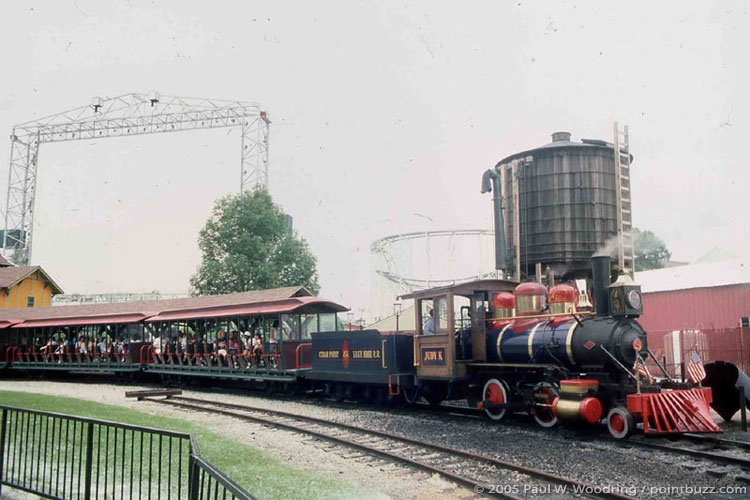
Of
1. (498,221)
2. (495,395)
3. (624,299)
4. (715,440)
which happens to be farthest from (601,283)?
(498,221)

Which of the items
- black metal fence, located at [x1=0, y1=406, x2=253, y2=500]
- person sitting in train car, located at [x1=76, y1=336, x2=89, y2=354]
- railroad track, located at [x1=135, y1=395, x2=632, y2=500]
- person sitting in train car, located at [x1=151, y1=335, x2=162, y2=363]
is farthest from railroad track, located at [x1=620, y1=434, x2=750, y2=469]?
person sitting in train car, located at [x1=76, y1=336, x2=89, y2=354]

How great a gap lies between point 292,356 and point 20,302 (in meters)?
33.8

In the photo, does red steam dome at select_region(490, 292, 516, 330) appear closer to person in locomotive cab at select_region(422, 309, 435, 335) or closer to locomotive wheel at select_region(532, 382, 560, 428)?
person in locomotive cab at select_region(422, 309, 435, 335)

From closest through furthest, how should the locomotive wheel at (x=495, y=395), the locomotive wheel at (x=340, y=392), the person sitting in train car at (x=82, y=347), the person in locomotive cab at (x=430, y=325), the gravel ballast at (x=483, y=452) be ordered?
the gravel ballast at (x=483, y=452), the locomotive wheel at (x=495, y=395), the person in locomotive cab at (x=430, y=325), the locomotive wheel at (x=340, y=392), the person sitting in train car at (x=82, y=347)

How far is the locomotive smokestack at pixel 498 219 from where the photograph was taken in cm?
2194

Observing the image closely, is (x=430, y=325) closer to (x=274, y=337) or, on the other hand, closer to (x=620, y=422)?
(x=620, y=422)

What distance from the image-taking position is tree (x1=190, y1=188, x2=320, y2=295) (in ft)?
140

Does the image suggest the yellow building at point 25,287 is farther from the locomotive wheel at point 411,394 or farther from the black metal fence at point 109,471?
the black metal fence at point 109,471

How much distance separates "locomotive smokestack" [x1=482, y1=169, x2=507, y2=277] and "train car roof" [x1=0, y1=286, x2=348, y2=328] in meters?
5.59

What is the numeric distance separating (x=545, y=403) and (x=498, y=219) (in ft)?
36.2

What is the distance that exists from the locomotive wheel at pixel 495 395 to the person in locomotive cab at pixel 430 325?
1843 mm

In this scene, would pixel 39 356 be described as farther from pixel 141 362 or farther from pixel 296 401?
pixel 296 401

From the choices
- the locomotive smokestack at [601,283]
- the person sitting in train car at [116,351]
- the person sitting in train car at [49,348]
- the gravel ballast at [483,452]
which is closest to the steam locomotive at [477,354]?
the locomotive smokestack at [601,283]

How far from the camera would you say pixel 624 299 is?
11273mm
